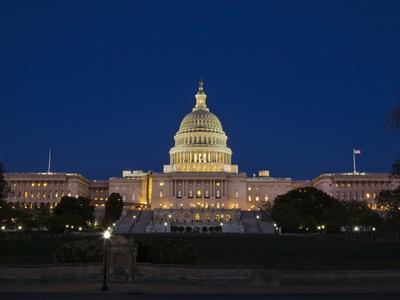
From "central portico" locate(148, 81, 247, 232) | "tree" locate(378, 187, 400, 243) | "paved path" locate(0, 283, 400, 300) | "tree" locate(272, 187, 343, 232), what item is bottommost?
"paved path" locate(0, 283, 400, 300)

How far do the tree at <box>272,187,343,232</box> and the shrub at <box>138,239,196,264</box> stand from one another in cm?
6703

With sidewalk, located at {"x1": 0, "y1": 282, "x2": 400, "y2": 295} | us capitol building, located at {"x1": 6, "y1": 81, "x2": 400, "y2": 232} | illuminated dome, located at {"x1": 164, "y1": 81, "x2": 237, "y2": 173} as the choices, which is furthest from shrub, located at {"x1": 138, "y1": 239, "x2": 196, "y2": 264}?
illuminated dome, located at {"x1": 164, "y1": 81, "x2": 237, "y2": 173}

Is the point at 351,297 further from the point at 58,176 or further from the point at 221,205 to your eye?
the point at 58,176

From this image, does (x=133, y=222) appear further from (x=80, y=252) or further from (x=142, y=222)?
(x=80, y=252)

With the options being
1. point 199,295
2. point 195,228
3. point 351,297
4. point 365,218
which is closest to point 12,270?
point 199,295

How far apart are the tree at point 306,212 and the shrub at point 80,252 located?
2702 inches

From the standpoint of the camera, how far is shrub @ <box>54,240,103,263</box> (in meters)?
37.4

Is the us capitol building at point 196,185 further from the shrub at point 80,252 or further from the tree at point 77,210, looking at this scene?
the shrub at point 80,252

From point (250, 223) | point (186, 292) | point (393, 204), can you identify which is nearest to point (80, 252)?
point (186, 292)

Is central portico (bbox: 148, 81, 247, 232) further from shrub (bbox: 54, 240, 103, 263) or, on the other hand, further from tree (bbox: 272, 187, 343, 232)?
shrub (bbox: 54, 240, 103, 263)

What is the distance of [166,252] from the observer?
1447 inches

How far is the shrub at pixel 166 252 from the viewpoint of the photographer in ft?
120

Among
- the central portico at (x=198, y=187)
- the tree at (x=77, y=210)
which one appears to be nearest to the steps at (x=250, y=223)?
the central portico at (x=198, y=187)

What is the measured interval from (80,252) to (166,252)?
5.27 meters
